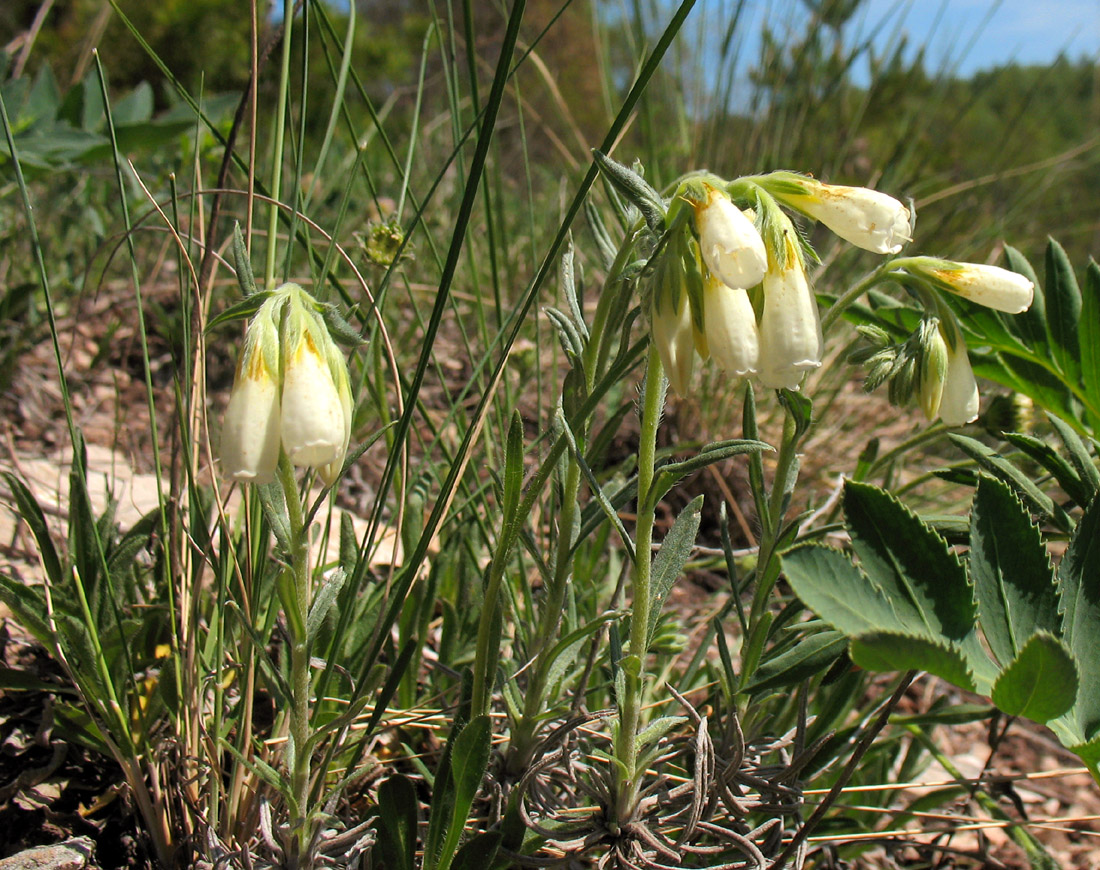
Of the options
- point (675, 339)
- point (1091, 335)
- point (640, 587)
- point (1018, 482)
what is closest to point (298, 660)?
point (640, 587)

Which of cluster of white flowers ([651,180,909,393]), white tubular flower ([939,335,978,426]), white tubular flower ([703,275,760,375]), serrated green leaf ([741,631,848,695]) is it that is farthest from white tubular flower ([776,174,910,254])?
serrated green leaf ([741,631,848,695])

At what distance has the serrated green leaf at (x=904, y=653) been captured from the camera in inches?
24.1

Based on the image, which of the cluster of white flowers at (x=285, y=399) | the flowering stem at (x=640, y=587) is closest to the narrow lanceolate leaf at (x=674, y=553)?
→ the flowering stem at (x=640, y=587)

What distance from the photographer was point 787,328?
76 centimetres

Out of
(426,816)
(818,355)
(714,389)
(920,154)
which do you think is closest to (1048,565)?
(818,355)

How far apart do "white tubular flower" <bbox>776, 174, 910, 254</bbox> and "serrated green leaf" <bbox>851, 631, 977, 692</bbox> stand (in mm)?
369

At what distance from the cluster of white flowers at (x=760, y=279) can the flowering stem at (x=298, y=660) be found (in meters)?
0.41

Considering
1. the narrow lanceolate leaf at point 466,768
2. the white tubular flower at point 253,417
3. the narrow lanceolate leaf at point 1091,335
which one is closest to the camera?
the white tubular flower at point 253,417

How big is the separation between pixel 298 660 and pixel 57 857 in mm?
433

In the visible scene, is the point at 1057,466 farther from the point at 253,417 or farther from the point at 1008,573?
the point at 253,417

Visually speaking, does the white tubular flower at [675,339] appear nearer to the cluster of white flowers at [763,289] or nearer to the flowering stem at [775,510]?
the cluster of white flowers at [763,289]

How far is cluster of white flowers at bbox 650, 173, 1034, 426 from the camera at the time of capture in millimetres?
704

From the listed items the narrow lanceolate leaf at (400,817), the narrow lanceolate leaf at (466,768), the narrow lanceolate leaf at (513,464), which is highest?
the narrow lanceolate leaf at (513,464)

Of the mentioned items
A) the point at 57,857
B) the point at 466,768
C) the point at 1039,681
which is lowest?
the point at 57,857
